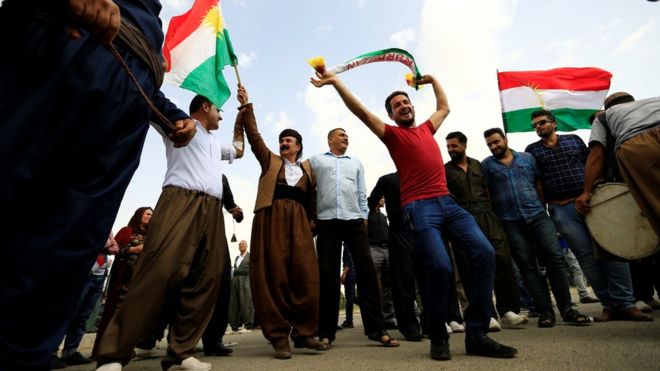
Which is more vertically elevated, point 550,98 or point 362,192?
point 550,98

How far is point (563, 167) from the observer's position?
16.3 feet

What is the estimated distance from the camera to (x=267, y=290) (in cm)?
394

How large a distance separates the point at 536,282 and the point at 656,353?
7.71ft

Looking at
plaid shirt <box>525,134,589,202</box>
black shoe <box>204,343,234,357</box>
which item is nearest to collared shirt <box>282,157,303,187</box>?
black shoe <box>204,343,234,357</box>

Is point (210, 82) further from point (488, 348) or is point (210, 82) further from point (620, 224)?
point (620, 224)

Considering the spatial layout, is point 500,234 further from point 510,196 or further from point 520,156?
point 520,156

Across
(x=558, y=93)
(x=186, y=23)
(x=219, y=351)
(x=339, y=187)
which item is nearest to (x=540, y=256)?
(x=339, y=187)

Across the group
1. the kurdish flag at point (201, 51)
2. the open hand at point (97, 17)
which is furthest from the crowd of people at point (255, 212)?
the kurdish flag at point (201, 51)

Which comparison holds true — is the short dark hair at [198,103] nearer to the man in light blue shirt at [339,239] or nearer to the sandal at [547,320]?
the man in light blue shirt at [339,239]

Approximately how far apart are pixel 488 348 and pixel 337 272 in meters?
1.89

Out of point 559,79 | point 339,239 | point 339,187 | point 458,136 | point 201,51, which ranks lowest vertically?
point 339,239

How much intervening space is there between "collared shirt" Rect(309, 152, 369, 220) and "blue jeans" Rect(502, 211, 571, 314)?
1.91m

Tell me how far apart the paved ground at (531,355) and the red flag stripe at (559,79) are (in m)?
4.68

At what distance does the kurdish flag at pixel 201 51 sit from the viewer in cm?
409
